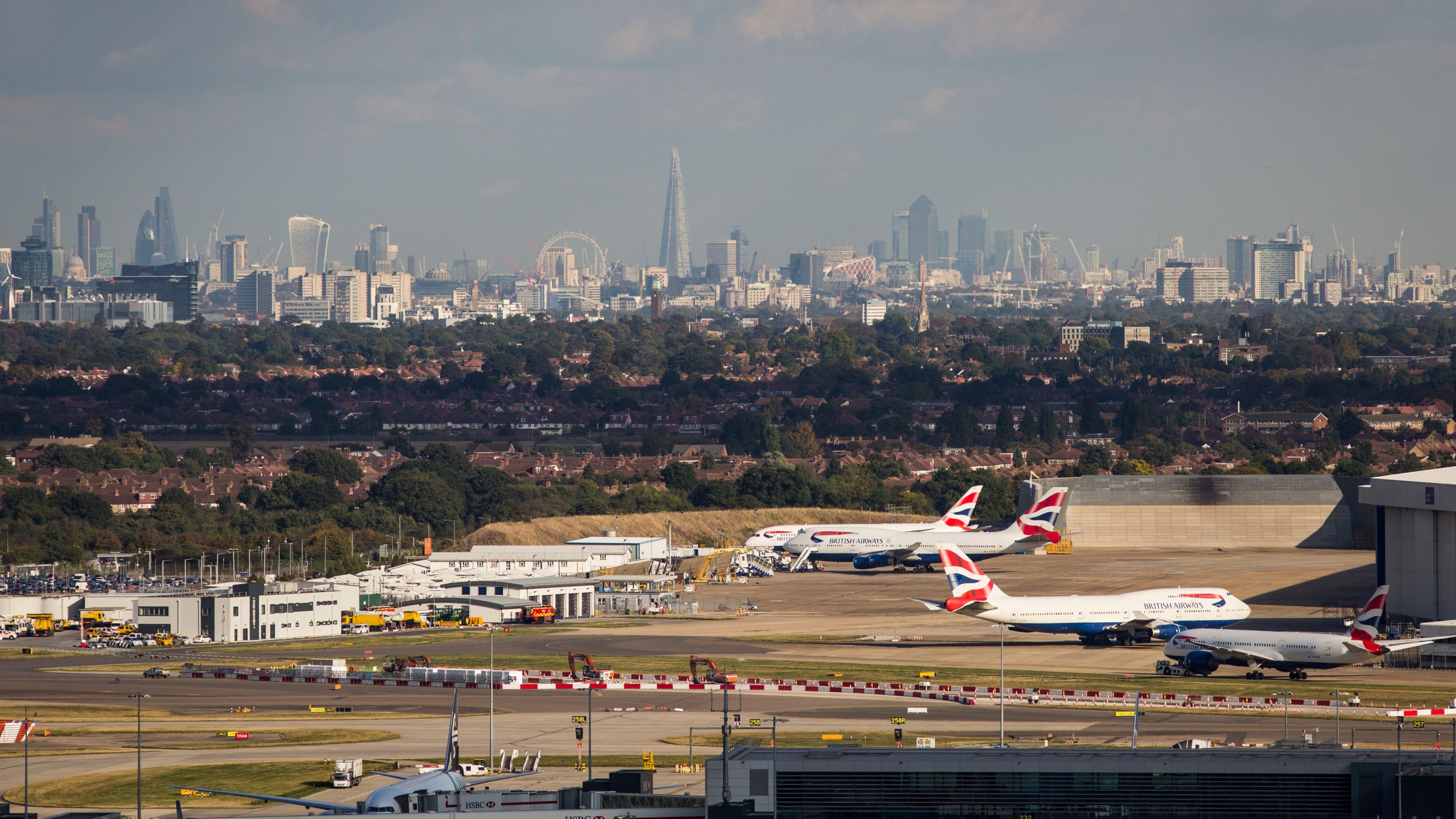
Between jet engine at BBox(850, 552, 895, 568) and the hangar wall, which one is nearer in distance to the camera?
jet engine at BBox(850, 552, 895, 568)

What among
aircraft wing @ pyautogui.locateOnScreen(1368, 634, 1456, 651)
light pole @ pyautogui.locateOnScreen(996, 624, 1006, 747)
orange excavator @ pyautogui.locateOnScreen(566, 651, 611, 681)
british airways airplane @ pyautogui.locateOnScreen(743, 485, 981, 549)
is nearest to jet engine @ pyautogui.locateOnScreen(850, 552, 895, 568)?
british airways airplane @ pyautogui.locateOnScreen(743, 485, 981, 549)

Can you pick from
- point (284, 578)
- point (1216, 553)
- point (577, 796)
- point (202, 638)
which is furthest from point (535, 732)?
point (1216, 553)

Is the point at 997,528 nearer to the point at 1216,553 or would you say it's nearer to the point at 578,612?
the point at 1216,553

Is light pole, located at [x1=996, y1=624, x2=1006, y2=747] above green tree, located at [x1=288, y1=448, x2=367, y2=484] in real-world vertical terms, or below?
below

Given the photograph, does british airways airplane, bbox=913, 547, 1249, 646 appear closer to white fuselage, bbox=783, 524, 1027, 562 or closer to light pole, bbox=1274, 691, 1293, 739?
light pole, bbox=1274, 691, 1293, 739

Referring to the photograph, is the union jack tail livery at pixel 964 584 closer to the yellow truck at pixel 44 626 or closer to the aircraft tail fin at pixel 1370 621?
the aircraft tail fin at pixel 1370 621
